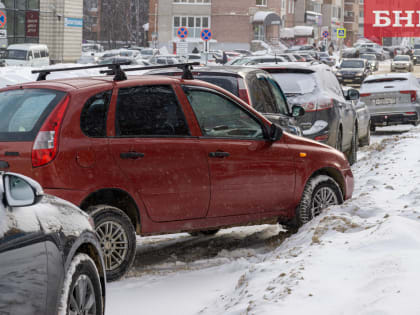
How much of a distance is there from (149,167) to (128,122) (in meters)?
0.40

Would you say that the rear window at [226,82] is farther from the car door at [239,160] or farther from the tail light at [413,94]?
the tail light at [413,94]

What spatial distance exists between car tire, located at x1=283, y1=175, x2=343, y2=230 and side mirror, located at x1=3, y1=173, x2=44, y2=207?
475 centimetres

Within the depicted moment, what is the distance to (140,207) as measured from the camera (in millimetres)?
7336

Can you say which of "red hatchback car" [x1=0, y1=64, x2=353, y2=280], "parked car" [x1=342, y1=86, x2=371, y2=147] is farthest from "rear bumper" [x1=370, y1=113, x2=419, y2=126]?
"red hatchback car" [x1=0, y1=64, x2=353, y2=280]

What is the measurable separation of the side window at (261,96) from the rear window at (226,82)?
0.24 m

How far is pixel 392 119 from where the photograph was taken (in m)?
22.1

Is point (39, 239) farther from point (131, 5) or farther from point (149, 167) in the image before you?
point (131, 5)

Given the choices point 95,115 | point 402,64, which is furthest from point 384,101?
point 402,64

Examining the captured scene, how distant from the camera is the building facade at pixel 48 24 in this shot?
64.0 metres

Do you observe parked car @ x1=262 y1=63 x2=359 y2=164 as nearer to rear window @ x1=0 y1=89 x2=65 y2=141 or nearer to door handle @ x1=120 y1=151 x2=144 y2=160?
door handle @ x1=120 y1=151 x2=144 y2=160

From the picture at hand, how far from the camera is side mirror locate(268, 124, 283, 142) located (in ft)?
26.9

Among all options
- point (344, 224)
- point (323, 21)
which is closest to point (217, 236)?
point (344, 224)

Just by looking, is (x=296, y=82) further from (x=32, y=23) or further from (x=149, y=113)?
(x=32, y=23)

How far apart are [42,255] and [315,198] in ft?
16.3
